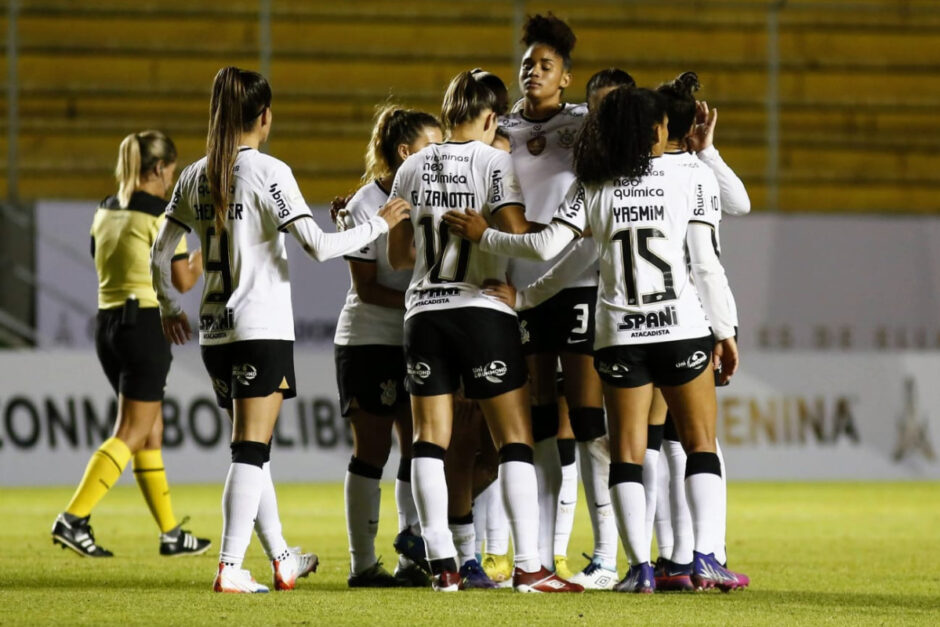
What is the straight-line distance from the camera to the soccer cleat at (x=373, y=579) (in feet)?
19.5

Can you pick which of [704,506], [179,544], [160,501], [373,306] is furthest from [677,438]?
[160,501]

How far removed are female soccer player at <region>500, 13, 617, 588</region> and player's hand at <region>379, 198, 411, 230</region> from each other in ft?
2.04

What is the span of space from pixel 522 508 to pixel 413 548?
2.55 ft

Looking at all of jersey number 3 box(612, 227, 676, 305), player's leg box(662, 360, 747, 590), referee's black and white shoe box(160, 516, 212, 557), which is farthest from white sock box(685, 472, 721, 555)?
referee's black and white shoe box(160, 516, 212, 557)

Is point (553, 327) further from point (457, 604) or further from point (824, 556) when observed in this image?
point (824, 556)

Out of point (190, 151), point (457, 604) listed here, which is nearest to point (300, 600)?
point (457, 604)

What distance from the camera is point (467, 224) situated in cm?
543

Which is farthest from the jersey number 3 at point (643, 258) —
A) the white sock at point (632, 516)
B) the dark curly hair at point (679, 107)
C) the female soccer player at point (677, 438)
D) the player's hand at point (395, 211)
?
the player's hand at point (395, 211)

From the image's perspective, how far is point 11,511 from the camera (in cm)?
976

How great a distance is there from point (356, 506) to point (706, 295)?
5.31 feet

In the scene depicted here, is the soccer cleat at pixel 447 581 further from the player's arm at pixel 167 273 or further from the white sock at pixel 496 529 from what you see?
the player's arm at pixel 167 273

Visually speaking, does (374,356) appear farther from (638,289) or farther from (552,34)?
(552,34)

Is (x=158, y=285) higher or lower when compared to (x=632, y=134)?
lower

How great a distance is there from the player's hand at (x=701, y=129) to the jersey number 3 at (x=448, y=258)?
3.65ft
